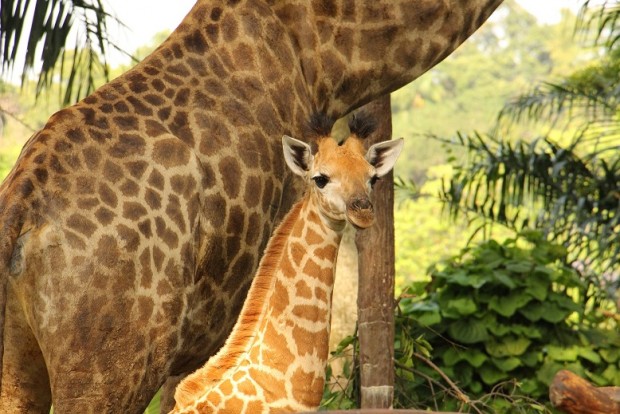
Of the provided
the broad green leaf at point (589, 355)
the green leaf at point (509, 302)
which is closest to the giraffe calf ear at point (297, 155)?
the green leaf at point (509, 302)

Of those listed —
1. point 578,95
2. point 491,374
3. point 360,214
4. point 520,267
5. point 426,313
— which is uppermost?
point 578,95

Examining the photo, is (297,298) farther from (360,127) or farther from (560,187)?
(560,187)

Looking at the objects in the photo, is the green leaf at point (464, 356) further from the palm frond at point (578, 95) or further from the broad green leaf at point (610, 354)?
the palm frond at point (578, 95)

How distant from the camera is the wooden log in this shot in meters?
4.16

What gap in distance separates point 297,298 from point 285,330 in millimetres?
169

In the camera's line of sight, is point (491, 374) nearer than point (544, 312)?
Yes

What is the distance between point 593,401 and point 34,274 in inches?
94.1

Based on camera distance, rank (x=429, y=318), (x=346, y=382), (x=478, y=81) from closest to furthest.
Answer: (x=346, y=382), (x=429, y=318), (x=478, y=81)

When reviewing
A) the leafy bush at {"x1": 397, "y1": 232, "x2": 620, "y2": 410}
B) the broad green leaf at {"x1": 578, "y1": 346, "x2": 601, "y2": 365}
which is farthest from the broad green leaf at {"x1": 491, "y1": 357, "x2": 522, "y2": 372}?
the broad green leaf at {"x1": 578, "y1": 346, "x2": 601, "y2": 365}

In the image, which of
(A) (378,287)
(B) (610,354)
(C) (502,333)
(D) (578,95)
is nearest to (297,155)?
(A) (378,287)

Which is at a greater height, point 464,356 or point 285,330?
point 464,356

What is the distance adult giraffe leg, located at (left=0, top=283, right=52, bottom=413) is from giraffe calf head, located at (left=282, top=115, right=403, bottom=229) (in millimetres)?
1458

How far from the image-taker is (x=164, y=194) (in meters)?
4.94

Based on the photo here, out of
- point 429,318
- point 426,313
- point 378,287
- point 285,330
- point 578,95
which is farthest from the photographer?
point 578,95
